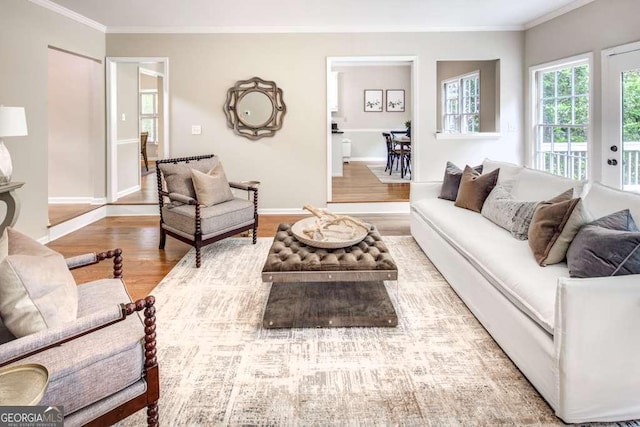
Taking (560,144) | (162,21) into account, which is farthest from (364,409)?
(162,21)

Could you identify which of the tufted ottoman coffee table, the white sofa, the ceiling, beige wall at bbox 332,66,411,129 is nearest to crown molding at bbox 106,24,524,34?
the ceiling

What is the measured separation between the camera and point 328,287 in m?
3.26

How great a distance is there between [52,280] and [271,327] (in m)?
1.42

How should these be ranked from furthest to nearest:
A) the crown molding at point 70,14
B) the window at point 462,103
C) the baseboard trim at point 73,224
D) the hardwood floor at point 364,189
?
the window at point 462,103
the hardwood floor at point 364,189
the baseboard trim at point 73,224
the crown molding at point 70,14

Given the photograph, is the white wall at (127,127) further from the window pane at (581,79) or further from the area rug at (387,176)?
the window pane at (581,79)

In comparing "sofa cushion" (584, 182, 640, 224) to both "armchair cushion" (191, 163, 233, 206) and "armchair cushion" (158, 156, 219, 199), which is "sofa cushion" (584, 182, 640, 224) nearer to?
"armchair cushion" (191, 163, 233, 206)

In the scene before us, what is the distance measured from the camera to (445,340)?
8.86 feet

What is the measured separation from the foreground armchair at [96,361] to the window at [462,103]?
6.92m

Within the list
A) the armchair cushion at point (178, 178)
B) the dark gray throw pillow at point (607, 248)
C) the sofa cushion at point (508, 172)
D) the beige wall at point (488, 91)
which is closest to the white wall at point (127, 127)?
the armchair cushion at point (178, 178)

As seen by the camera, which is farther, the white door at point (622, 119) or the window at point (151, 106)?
the window at point (151, 106)

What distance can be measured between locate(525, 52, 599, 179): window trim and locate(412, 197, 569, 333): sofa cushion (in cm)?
200

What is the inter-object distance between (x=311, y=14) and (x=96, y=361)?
503 cm

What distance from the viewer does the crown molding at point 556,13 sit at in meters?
5.05

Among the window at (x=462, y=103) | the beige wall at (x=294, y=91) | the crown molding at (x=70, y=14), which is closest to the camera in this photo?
the crown molding at (x=70, y=14)
